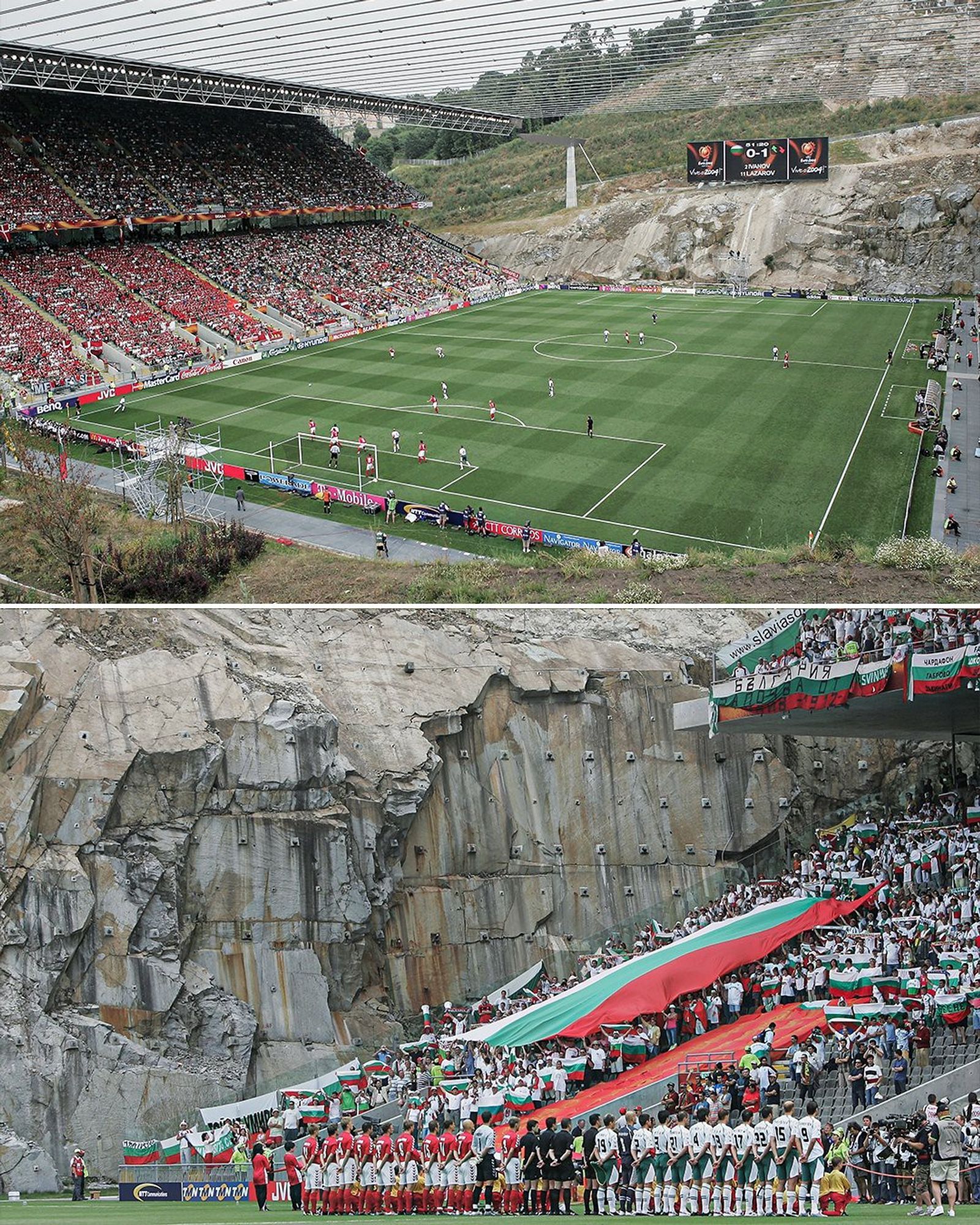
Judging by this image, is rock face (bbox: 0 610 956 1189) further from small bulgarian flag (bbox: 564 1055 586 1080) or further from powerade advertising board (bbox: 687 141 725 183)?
powerade advertising board (bbox: 687 141 725 183)

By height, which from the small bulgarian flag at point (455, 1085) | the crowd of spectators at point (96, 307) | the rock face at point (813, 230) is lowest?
the small bulgarian flag at point (455, 1085)

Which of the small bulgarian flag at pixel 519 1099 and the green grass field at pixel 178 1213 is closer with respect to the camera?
the green grass field at pixel 178 1213

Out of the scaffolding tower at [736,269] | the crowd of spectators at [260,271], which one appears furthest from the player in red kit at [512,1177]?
the scaffolding tower at [736,269]

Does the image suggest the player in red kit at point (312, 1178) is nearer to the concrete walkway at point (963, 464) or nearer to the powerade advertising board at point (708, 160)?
A: the concrete walkway at point (963, 464)

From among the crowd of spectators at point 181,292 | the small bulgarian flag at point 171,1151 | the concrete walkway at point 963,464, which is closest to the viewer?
the small bulgarian flag at point 171,1151

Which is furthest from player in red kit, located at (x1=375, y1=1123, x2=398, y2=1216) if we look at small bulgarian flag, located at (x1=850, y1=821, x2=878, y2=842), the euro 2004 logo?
small bulgarian flag, located at (x1=850, y1=821, x2=878, y2=842)

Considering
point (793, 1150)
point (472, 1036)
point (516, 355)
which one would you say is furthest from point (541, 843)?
point (516, 355)
